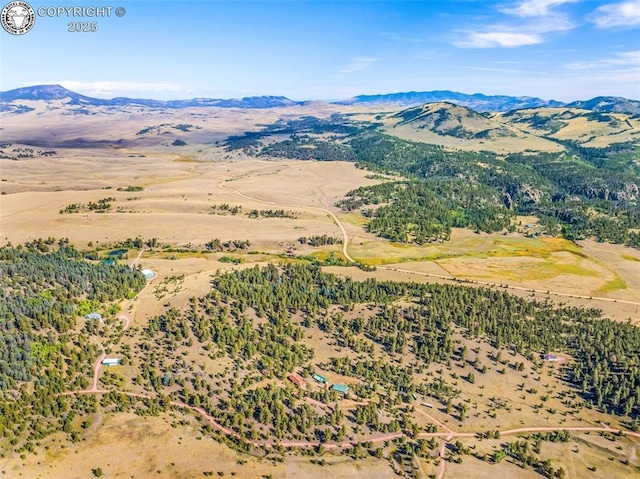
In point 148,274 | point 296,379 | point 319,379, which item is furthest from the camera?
point 148,274

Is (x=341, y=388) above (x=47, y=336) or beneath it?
beneath

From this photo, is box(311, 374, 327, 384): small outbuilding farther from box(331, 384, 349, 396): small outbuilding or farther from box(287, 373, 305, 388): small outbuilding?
box(287, 373, 305, 388): small outbuilding

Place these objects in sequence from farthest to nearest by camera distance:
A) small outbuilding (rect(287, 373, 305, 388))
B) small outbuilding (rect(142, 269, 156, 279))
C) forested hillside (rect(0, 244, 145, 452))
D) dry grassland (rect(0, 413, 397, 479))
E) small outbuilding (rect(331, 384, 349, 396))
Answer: small outbuilding (rect(142, 269, 156, 279)) → small outbuilding (rect(287, 373, 305, 388)) → small outbuilding (rect(331, 384, 349, 396)) → forested hillside (rect(0, 244, 145, 452)) → dry grassland (rect(0, 413, 397, 479))

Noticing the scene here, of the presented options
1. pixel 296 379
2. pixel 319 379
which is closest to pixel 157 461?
pixel 296 379

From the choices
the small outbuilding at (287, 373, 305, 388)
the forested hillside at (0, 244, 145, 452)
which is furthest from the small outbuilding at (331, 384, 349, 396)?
the forested hillside at (0, 244, 145, 452)

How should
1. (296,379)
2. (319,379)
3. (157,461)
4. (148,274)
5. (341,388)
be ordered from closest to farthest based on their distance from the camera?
(157,461) → (341,388) → (296,379) → (319,379) → (148,274)

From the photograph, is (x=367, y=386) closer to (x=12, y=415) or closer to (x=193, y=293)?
(x=193, y=293)

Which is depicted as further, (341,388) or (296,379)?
(296,379)

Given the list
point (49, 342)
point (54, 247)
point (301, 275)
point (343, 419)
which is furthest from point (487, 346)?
point (54, 247)

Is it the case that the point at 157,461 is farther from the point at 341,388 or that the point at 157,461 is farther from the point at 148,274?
the point at 148,274

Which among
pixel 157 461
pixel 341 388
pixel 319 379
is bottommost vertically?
pixel 157 461

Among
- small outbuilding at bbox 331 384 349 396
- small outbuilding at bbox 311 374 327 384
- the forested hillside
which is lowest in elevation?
small outbuilding at bbox 331 384 349 396

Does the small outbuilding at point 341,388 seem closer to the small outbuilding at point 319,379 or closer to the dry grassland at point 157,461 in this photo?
the small outbuilding at point 319,379
